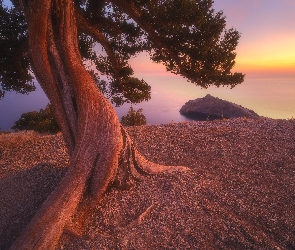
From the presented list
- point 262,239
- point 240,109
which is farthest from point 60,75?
point 240,109

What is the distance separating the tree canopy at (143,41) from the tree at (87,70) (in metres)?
0.03

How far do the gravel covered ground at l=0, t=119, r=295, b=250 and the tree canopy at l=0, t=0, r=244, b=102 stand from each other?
221 cm

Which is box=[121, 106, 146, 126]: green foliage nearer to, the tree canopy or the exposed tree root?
the tree canopy

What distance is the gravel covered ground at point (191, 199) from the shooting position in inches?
186

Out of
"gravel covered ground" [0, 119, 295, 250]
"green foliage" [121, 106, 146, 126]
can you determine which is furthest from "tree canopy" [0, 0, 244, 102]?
"green foliage" [121, 106, 146, 126]

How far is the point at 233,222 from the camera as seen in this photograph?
5031 mm

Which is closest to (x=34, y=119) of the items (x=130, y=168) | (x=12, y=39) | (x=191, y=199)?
(x=12, y=39)

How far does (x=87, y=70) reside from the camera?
6.87m

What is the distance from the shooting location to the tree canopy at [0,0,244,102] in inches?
269

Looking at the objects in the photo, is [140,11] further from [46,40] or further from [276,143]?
[276,143]

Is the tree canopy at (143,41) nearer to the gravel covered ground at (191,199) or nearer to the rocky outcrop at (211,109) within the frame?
the gravel covered ground at (191,199)

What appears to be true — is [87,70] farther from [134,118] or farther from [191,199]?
[134,118]

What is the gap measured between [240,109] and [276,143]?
1907 centimetres

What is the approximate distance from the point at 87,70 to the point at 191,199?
3955 millimetres
